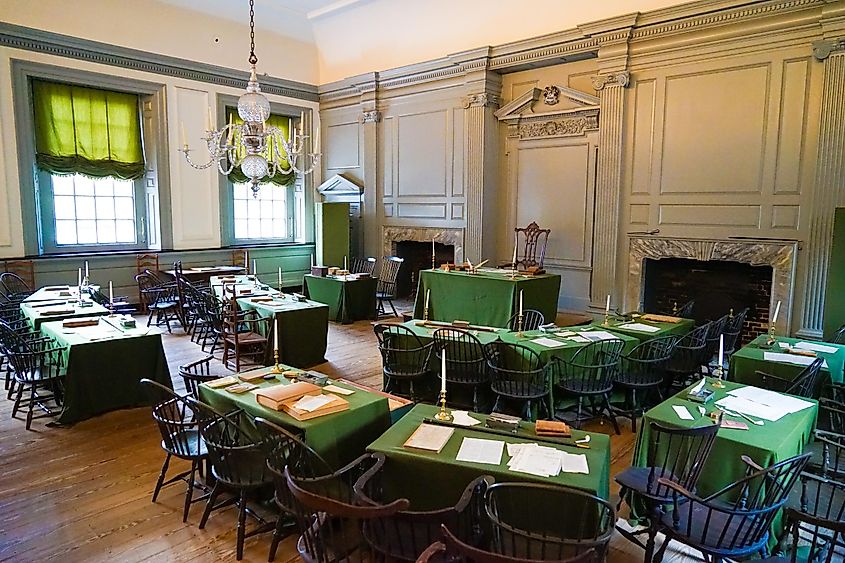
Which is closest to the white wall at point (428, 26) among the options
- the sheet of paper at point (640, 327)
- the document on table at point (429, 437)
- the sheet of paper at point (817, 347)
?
the sheet of paper at point (640, 327)

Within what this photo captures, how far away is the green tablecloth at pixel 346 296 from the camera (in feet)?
29.0

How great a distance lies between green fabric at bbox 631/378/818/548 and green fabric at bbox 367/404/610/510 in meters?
0.59

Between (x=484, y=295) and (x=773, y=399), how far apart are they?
3.89 meters

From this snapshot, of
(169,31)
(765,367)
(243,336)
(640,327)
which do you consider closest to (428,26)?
(169,31)

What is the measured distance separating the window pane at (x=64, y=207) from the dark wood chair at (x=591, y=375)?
8.58 m

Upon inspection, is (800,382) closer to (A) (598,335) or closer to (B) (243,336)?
(A) (598,335)

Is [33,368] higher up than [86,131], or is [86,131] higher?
[86,131]

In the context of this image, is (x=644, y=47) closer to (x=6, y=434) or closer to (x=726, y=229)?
(x=726, y=229)

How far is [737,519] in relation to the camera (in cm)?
276

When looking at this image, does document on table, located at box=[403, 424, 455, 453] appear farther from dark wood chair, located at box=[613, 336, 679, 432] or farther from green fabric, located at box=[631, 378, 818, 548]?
dark wood chair, located at box=[613, 336, 679, 432]

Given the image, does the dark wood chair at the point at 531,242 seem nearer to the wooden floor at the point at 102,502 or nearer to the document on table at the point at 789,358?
the document on table at the point at 789,358

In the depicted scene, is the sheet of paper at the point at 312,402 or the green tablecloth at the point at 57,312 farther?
the green tablecloth at the point at 57,312

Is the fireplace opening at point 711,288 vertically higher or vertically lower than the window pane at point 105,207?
lower

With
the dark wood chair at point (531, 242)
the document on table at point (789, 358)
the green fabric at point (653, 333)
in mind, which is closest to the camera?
the document on table at point (789, 358)
